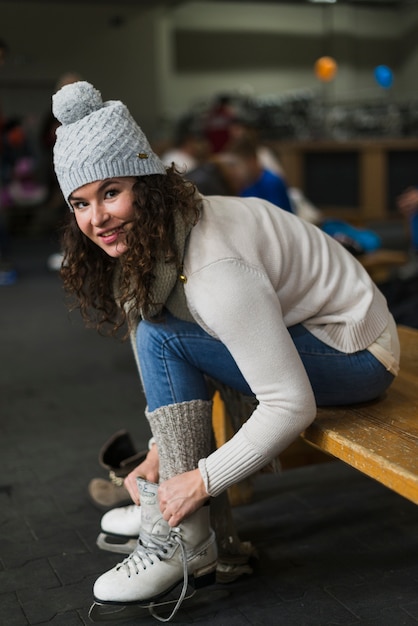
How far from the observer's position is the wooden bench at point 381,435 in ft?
5.08

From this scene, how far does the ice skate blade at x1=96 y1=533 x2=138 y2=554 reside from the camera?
2.21m

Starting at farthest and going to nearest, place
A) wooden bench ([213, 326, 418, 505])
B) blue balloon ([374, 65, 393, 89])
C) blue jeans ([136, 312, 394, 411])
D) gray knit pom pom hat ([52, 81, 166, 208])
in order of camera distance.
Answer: blue balloon ([374, 65, 393, 89]), blue jeans ([136, 312, 394, 411]), gray knit pom pom hat ([52, 81, 166, 208]), wooden bench ([213, 326, 418, 505])

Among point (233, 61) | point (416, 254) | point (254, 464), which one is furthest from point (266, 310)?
point (233, 61)

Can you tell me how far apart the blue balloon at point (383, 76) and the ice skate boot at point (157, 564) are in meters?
13.7

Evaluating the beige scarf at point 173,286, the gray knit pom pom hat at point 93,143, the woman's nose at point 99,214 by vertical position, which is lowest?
the beige scarf at point 173,286

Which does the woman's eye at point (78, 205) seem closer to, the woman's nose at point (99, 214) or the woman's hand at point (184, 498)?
the woman's nose at point (99, 214)

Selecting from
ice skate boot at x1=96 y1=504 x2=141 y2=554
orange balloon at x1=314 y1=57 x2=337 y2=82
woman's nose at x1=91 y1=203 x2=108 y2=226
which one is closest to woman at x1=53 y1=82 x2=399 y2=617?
woman's nose at x1=91 y1=203 x2=108 y2=226

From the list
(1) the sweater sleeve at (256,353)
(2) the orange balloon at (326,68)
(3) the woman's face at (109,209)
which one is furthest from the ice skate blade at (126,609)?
(2) the orange balloon at (326,68)

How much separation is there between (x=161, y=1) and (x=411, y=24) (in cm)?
398

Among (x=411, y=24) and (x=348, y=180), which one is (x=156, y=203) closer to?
(x=348, y=180)

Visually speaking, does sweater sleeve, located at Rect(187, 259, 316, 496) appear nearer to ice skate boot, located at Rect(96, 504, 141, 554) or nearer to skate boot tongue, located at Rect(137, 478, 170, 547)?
skate boot tongue, located at Rect(137, 478, 170, 547)

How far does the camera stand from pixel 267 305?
161cm

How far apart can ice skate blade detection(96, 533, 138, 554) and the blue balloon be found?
1338 cm

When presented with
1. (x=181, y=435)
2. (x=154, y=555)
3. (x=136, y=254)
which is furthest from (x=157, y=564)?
(x=136, y=254)
